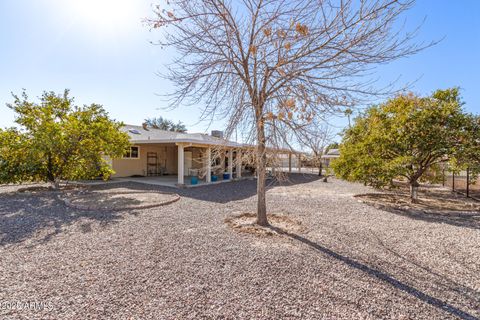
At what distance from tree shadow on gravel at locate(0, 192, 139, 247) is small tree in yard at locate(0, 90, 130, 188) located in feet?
5.73

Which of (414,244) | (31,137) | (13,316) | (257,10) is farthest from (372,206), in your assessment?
(31,137)

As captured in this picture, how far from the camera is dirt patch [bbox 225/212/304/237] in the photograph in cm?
512

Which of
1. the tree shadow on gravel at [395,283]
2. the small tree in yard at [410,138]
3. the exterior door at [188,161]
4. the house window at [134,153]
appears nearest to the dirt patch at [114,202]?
the tree shadow on gravel at [395,283]

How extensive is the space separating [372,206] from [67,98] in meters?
13.7

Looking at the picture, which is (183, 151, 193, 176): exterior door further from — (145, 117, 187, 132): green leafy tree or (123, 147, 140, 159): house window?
(145, 117, 187, 132): green leafy tree

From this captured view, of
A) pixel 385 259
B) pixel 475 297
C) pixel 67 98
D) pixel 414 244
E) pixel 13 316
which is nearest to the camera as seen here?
pixel 13 316

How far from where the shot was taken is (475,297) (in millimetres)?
2809

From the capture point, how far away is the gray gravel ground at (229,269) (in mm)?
2502

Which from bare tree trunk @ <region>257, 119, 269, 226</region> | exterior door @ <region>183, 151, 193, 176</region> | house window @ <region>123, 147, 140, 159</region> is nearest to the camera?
bare tree trunk @ <region>257, 119, 269, 226</region>

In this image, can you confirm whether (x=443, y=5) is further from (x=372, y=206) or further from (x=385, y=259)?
(x=372, y=206)

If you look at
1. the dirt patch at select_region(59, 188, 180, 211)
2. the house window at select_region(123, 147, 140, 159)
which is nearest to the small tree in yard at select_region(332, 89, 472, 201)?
the dirt patch at select_region(59, 188, 180, 211)

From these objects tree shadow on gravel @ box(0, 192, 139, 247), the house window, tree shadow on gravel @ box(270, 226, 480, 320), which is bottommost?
tree shadow on gravel @ box(270, 226, 480, 320)

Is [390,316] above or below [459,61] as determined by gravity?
below

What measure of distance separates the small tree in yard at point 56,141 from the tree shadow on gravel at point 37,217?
1.75 metres
